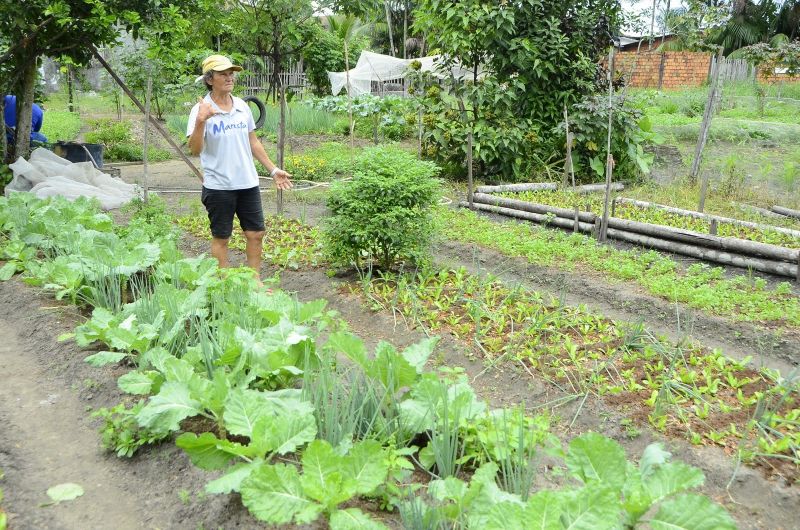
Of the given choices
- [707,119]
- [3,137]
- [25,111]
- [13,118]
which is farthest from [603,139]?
[13,118]

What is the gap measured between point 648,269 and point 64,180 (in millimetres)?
6889

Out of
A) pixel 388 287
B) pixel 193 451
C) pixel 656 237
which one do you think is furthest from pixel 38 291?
pixel 656 237

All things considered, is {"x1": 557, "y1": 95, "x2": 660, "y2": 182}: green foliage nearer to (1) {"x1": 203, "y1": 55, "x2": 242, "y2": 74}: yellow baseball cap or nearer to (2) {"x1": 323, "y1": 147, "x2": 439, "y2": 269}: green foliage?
(2) {"x1": 323, "y1": 147, "x2": 439, "y2": 269}: green foliage

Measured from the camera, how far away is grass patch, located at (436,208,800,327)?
16.5ft

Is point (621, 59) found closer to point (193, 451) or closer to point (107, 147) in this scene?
point (107, 147)

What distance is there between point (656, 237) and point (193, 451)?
588 cm

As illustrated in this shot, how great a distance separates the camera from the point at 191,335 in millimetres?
3305

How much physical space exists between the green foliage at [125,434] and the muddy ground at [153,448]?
0.13 ft

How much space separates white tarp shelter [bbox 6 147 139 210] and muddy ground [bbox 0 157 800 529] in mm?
4014

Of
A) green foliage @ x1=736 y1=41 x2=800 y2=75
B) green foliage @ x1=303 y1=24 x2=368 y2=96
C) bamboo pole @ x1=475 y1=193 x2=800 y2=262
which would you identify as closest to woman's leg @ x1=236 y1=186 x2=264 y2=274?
bamboo pole @ x1=475 y1=193 x2=800 y2=262

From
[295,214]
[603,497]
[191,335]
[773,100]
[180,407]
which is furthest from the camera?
[773,100]

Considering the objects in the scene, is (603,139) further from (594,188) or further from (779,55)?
(779,55)

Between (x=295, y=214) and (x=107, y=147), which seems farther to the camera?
(x=107, y=147)

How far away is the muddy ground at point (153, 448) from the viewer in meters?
2.35
